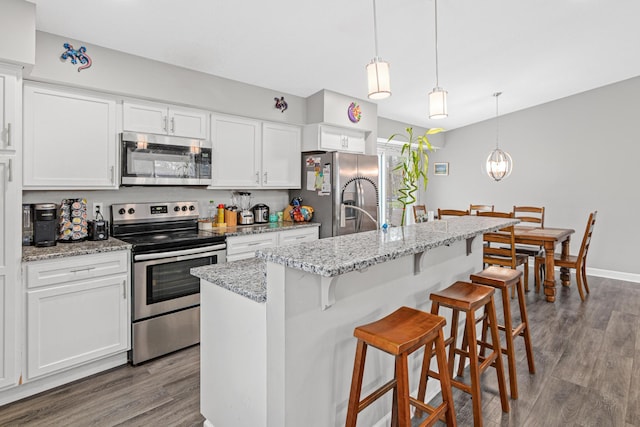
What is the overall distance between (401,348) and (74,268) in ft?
→ 7.26

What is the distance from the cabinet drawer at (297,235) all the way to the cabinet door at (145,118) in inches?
59.4

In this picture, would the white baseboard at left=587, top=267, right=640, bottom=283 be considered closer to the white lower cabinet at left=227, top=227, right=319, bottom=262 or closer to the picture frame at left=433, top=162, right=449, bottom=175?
the picture frame at left=433, top=162, right=449, bottom=175

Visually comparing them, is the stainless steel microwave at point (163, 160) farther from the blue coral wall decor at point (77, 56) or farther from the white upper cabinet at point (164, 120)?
the blue coral wall decor at point (77, 56)

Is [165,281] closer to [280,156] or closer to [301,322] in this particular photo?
[301,322]

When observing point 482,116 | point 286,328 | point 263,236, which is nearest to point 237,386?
point 286,328

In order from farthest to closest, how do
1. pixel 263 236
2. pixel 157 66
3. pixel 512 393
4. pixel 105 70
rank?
pixel 263 236 → pixel 157 66 → pixel 105 70 → pixel 512 393

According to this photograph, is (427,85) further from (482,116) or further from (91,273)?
(91,273)

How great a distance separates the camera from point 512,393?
2.23m

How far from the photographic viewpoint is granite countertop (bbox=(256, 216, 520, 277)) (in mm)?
1259

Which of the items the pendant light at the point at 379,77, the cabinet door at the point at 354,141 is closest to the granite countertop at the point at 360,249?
the pendant light at the point at 379,77

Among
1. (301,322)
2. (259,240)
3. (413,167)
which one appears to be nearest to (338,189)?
(259,240)

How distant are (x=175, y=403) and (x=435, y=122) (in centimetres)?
603

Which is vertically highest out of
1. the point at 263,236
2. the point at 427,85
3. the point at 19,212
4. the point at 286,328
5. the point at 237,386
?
the point at 427,85

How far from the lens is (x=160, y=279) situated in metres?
2.74
